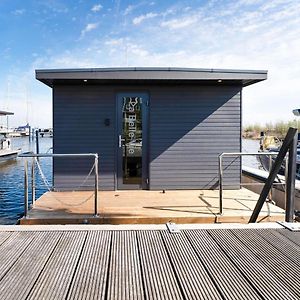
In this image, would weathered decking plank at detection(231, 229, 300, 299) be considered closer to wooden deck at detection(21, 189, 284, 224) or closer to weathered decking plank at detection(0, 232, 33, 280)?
weathered decking plank at detection(0, 232, 33, 280)

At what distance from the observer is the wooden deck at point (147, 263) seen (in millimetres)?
1580

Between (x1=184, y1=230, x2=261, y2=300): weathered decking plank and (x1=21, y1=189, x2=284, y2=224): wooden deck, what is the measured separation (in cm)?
183

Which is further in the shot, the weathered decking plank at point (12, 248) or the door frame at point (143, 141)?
the door frame at point (143, 141)

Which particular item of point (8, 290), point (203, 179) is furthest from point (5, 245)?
point (203, 179)

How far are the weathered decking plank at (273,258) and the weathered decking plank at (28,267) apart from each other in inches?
56.2

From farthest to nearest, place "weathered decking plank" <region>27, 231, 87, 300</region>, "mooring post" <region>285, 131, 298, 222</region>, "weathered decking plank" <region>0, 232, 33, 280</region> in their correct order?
1. "mooring post" <region>285, 131, 298, 222</region>
2. "weathered decking plank" <region>0, 232, 33, 280</region>
3. "weathered decking plank" <region>27, 231, 87, 300</region>

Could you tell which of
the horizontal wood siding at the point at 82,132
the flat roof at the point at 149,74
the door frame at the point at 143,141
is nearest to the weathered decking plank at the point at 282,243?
the flat roof at the point at 149,74

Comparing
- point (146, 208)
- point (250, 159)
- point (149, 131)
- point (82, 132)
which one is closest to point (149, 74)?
point (149, 131)

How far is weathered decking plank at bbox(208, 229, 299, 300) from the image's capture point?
1.58m

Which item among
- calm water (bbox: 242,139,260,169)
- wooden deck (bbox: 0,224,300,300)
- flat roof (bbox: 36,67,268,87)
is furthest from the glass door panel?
calm water (bbox: 242,139,260,169)

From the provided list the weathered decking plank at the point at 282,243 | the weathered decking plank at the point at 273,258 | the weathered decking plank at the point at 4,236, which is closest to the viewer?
the weathered decking plank at the point at 273,258

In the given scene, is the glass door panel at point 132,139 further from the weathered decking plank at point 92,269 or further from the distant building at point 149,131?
the weathered decking plank at point 92,269

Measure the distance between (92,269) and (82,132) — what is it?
4.40 m

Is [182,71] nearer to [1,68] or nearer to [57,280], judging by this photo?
[57,280]
